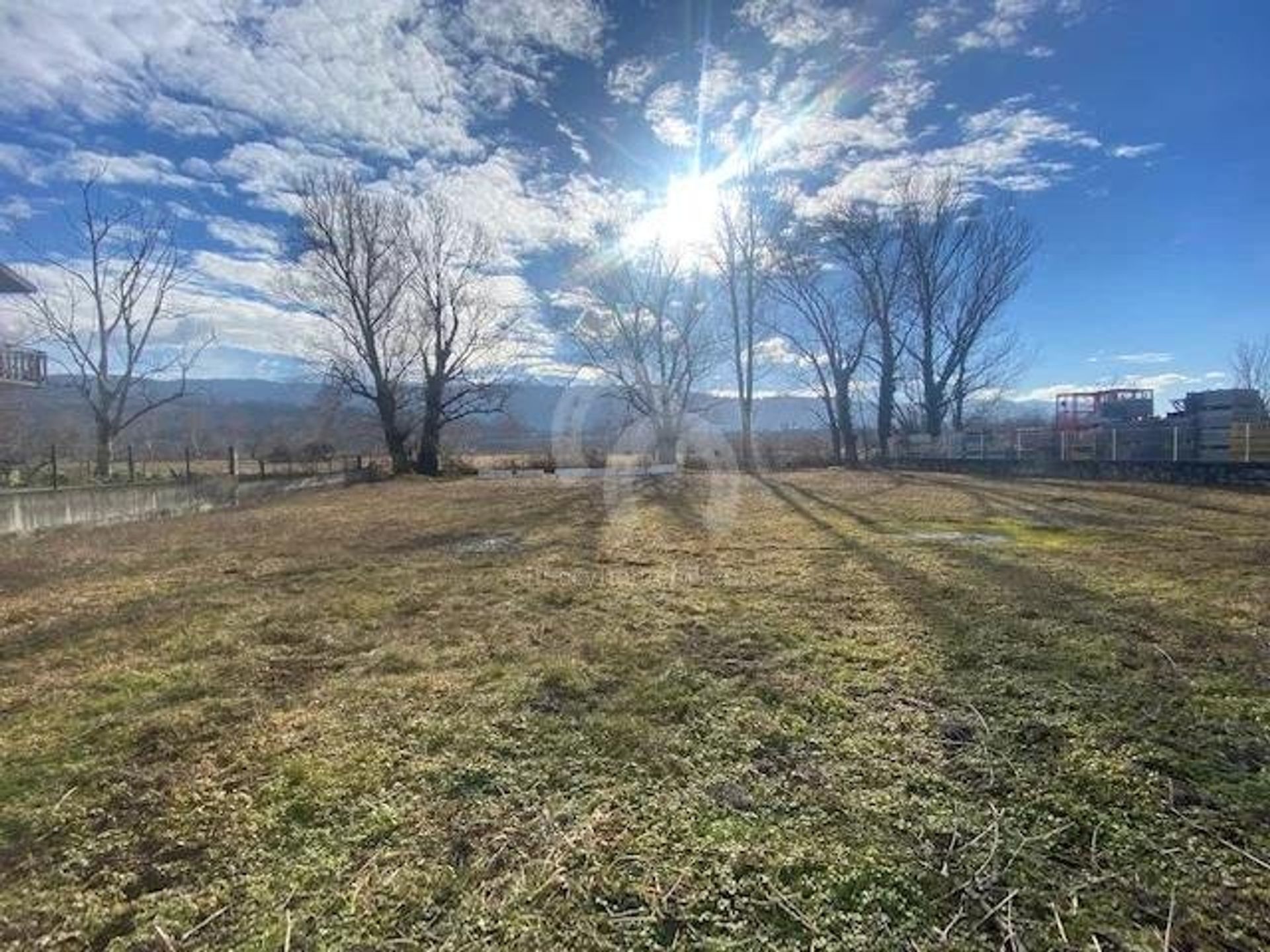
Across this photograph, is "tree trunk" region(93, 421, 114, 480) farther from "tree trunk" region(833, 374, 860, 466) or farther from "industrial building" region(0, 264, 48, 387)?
"tree trunk" region(833, 374, 860, 466)

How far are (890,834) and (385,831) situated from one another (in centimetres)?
161

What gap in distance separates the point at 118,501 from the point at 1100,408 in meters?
29.2

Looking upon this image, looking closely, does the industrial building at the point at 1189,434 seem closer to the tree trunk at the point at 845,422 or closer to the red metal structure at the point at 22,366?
the tree trunk at the point at 845,422

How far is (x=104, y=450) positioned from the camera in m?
21.5

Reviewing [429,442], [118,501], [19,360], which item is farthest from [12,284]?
[429,442]

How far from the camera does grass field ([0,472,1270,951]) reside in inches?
71.2

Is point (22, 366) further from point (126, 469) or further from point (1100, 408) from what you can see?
point (1100, 408)

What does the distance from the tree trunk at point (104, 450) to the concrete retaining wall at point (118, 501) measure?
277cm

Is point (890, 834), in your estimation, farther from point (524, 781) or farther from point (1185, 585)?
point (1185, 585)

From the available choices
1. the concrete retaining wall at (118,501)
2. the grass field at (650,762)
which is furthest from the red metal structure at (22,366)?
the grass field at (650,762)

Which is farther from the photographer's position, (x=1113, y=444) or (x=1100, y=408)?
(x=1100, y=408)

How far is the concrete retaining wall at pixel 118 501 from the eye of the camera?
34.1ft

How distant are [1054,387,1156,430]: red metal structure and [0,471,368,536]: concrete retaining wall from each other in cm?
2521

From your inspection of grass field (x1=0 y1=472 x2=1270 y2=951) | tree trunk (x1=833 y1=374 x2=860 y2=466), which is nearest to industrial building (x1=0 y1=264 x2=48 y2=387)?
grass field (x1=0 y1=472 x2=1270 y2=951)
